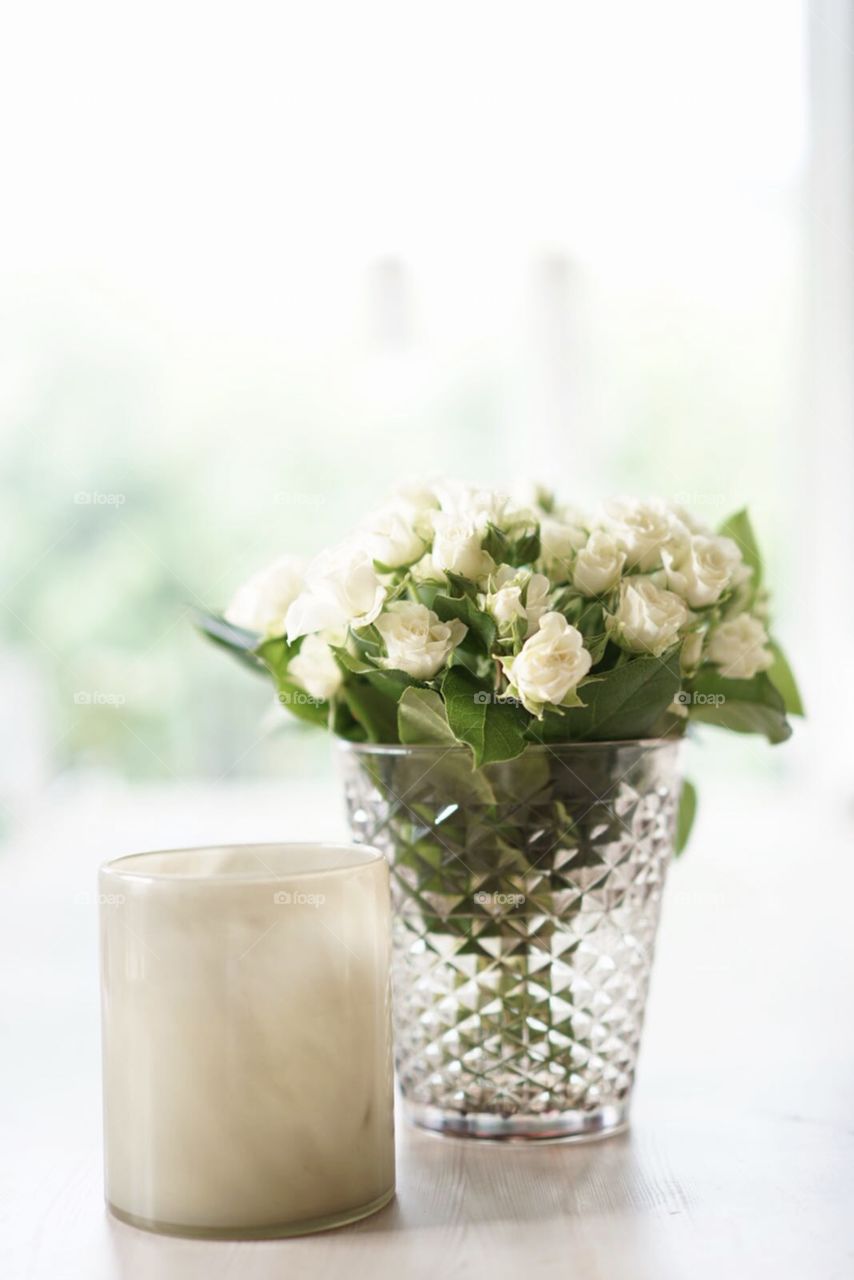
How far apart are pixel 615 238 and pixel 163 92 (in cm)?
80

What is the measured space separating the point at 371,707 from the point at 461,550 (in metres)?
0.11

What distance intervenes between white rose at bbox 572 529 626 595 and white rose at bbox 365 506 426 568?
78mm

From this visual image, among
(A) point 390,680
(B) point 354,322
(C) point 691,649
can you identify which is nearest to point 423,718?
(A) point 390,680

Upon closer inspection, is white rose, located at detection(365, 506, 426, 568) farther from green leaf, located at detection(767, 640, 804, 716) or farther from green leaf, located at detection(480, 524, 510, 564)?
green leaf, located at detection(767, 640, 804, 716)

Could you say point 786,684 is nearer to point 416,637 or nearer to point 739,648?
point 739,648

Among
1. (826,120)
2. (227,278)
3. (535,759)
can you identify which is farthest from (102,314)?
(535,759)

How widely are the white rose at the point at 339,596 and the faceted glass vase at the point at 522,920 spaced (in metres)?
0.07

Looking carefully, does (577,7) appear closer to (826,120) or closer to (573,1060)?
(826,120)

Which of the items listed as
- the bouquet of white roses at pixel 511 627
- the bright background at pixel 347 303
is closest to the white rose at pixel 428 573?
the bouquet of white roses at pixel 511 627

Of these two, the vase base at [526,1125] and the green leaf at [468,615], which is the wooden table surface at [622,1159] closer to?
the vase base at [526,1125]

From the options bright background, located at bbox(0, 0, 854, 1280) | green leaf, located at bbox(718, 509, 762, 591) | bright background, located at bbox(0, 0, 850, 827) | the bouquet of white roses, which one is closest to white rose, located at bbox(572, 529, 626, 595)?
the bouquet of white roses

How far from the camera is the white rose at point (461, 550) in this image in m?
0.59

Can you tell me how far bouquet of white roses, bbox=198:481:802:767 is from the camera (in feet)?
1.90

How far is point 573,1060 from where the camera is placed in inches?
24.8
